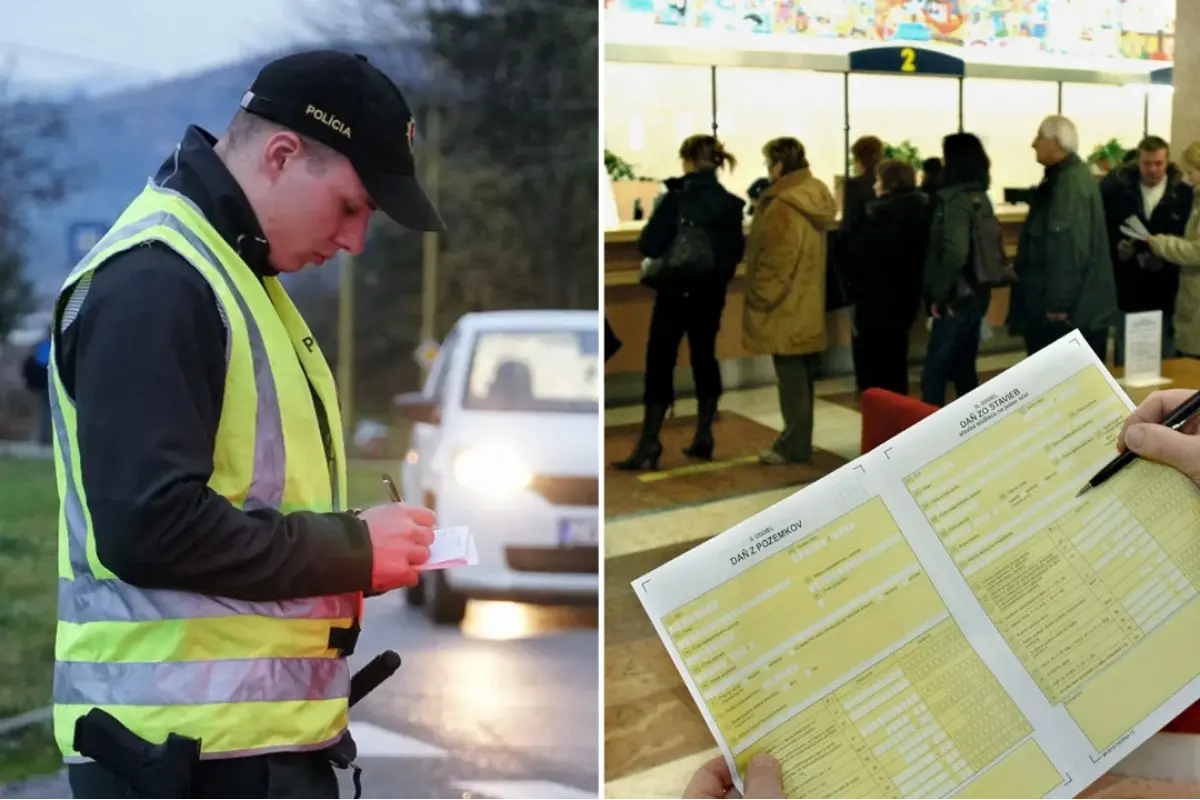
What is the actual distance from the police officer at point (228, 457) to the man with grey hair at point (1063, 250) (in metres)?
1.02

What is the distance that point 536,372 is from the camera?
4.66 ft

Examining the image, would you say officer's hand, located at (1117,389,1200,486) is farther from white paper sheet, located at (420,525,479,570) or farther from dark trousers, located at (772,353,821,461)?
white paper sheet, located at (420,525,479,570)

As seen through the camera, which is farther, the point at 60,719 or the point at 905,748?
the point at 60,719

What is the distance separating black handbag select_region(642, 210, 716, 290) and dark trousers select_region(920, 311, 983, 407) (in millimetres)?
386

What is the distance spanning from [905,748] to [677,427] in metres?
0.65

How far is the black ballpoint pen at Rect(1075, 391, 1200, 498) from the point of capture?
3.43 ft

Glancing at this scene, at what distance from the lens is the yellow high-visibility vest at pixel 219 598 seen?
1.14 metres

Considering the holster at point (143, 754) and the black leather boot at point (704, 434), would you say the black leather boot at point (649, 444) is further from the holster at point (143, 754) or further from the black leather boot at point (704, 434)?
the holster at point (143, 754)

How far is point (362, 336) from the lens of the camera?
133 cm

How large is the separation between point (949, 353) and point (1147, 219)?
419 millimetres

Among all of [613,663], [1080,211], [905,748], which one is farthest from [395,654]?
[1080,211]

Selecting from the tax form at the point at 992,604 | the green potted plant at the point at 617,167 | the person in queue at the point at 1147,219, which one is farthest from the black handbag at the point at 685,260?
the person in queue at the point at 1147,219

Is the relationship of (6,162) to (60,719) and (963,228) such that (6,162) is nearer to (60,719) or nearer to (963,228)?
(60,719)

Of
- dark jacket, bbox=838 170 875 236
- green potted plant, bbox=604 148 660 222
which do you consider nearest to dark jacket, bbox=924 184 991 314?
dark jacket, bbox=838 170 875 236
